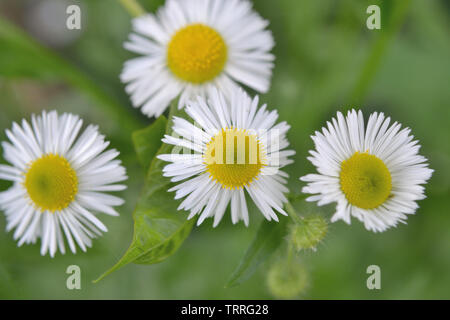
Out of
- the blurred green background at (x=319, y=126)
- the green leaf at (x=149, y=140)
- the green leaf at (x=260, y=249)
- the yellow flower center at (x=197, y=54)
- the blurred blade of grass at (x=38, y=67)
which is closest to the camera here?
the green leaf at (x=260, y=249)

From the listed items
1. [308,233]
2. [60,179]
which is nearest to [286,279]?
[308,233]

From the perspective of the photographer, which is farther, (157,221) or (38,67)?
(38,67)

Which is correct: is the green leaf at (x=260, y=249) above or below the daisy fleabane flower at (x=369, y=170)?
below

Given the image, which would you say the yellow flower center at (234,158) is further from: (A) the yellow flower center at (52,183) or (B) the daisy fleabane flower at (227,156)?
(A) the yellow flower center at (52,183)

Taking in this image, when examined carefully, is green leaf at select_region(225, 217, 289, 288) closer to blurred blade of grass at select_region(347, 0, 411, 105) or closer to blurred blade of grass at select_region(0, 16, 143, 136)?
blurred blade of grass at select_region(347, 0, 411, 105)

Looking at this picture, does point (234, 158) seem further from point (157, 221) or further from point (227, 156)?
point (157, 221)

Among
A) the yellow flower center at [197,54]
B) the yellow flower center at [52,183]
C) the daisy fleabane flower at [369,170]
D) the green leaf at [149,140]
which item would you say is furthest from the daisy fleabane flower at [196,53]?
the daisy fleabane flower at [369,170]

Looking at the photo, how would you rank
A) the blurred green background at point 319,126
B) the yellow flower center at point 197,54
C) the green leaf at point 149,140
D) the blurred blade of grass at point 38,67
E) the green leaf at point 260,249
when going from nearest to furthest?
the green leaf at point 260,249 → the green leaf at point 149,140 → the yellow flower center at point 197,54 → the blurred blade of grass at point 38,67 → the blurred green background at point 319,126
